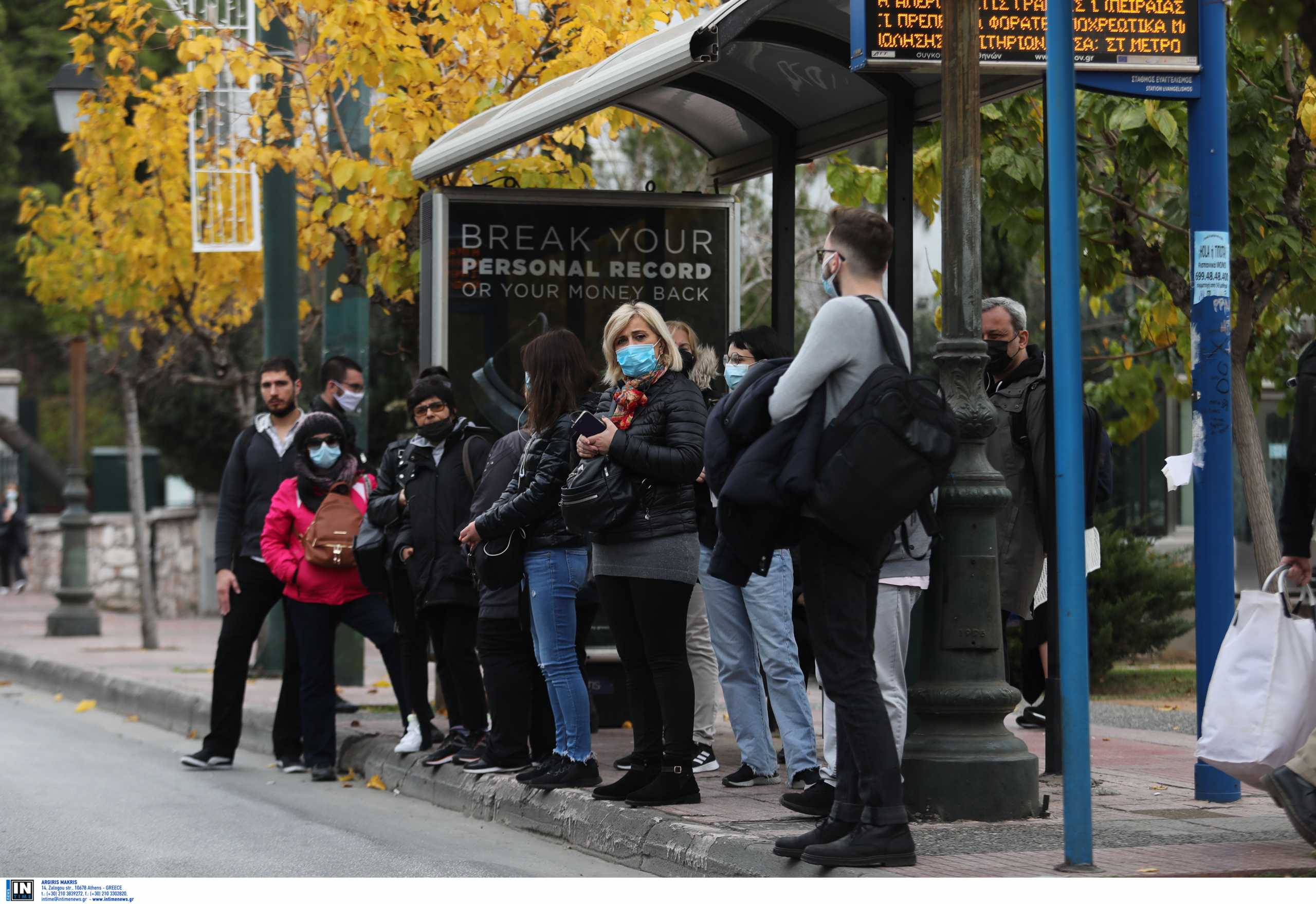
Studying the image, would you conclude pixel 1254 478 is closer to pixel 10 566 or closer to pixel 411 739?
pixel 411 739

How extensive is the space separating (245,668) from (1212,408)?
5.13 meters

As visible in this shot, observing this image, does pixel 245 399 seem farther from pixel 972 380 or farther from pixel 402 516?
pixel 972 380

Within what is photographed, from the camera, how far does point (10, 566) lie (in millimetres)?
31766

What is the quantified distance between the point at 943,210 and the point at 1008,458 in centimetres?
196

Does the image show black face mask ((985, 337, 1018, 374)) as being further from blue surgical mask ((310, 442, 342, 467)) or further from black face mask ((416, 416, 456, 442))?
blue surgical mask ((310, 442, 342, 467))

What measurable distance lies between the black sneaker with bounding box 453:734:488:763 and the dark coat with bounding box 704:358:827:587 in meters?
2.80

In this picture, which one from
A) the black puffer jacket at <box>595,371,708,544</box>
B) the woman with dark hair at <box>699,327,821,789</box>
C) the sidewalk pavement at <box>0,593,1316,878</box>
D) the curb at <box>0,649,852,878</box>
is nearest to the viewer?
the sidewalk pavement at <box>0,593,1316,878</box>

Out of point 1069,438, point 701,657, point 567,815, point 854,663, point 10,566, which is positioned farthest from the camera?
point 10,566

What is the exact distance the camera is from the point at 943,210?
6.46 meters

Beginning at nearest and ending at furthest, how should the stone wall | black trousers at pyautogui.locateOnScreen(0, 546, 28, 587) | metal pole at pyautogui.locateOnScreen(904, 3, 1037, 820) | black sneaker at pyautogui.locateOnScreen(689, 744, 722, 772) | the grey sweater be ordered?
the grey sweater
metal pole at pyautogui.locateOnScreen(904, 3, 1037, 820)
black sneaker at pyautogui.locateOnScreen(689, 744, 722, 772)
the stone wall
black trousers at pyautogui.locateOnScreen(0, 546, 28, 587)

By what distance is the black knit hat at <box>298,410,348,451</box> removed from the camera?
9109 millimetres

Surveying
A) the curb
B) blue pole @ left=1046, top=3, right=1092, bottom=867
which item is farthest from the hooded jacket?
blue pole @ left=1046, top=3, right=1092, bottom=867

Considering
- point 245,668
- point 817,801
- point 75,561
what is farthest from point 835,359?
point 75,561

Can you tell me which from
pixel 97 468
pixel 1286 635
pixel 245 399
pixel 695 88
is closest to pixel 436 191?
pixel 695 88
